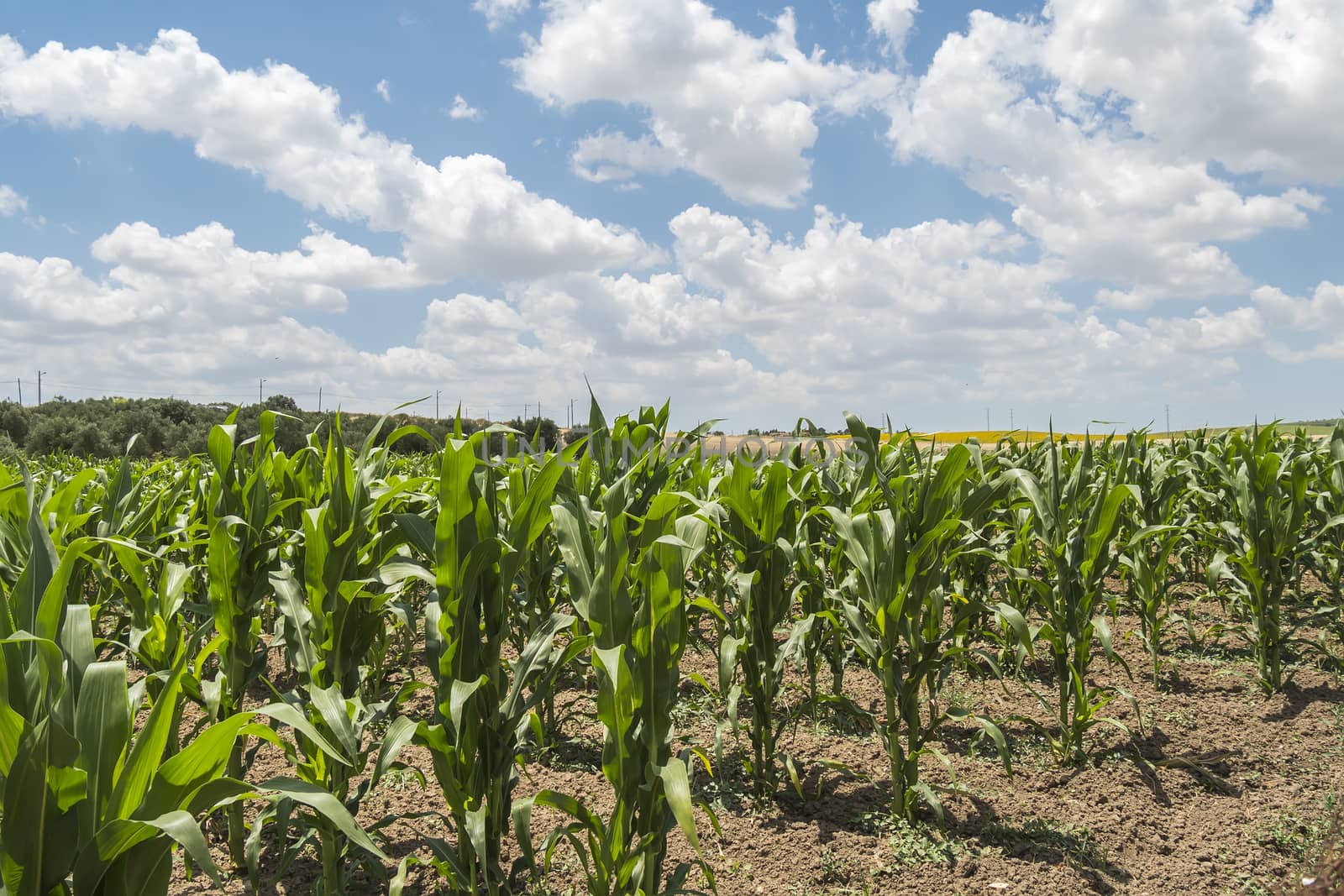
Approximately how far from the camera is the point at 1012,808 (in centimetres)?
323

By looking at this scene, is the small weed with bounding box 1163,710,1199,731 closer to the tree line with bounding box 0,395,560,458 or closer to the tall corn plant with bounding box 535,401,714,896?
the tall corn plant with bounding box 535,401,714,896

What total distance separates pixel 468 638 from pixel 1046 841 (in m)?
2.36

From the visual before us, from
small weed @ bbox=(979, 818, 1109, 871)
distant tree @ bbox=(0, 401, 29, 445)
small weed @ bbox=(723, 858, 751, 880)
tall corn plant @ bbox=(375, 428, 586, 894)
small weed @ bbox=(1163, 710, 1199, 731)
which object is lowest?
small weed @ bbox=(723, 858, 751, 880)

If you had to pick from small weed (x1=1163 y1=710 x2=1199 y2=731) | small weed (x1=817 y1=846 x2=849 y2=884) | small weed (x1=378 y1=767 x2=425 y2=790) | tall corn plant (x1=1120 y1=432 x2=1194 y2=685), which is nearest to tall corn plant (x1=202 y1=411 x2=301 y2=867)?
small weed (x1=378 y1=767 x2=425 y2=790)

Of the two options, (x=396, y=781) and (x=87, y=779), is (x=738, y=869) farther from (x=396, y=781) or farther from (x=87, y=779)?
(x=87, y=779)

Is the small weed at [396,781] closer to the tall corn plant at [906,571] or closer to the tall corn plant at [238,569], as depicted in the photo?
the tall corn plant at [238,569]

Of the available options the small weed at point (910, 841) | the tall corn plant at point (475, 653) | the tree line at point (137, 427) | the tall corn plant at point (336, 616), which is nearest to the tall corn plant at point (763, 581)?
the small weed at point (910, 841)

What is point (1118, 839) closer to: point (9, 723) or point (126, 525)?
point (9, 723)

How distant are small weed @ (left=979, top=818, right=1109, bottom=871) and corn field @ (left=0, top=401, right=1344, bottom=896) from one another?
0.24 metres

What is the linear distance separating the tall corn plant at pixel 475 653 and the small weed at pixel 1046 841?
1.87 metres

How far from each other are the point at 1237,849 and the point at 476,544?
3082mm

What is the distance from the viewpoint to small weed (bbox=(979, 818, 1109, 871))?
9.61 feet

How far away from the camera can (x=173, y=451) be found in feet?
73.6

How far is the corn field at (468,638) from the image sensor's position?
3.95 ft
